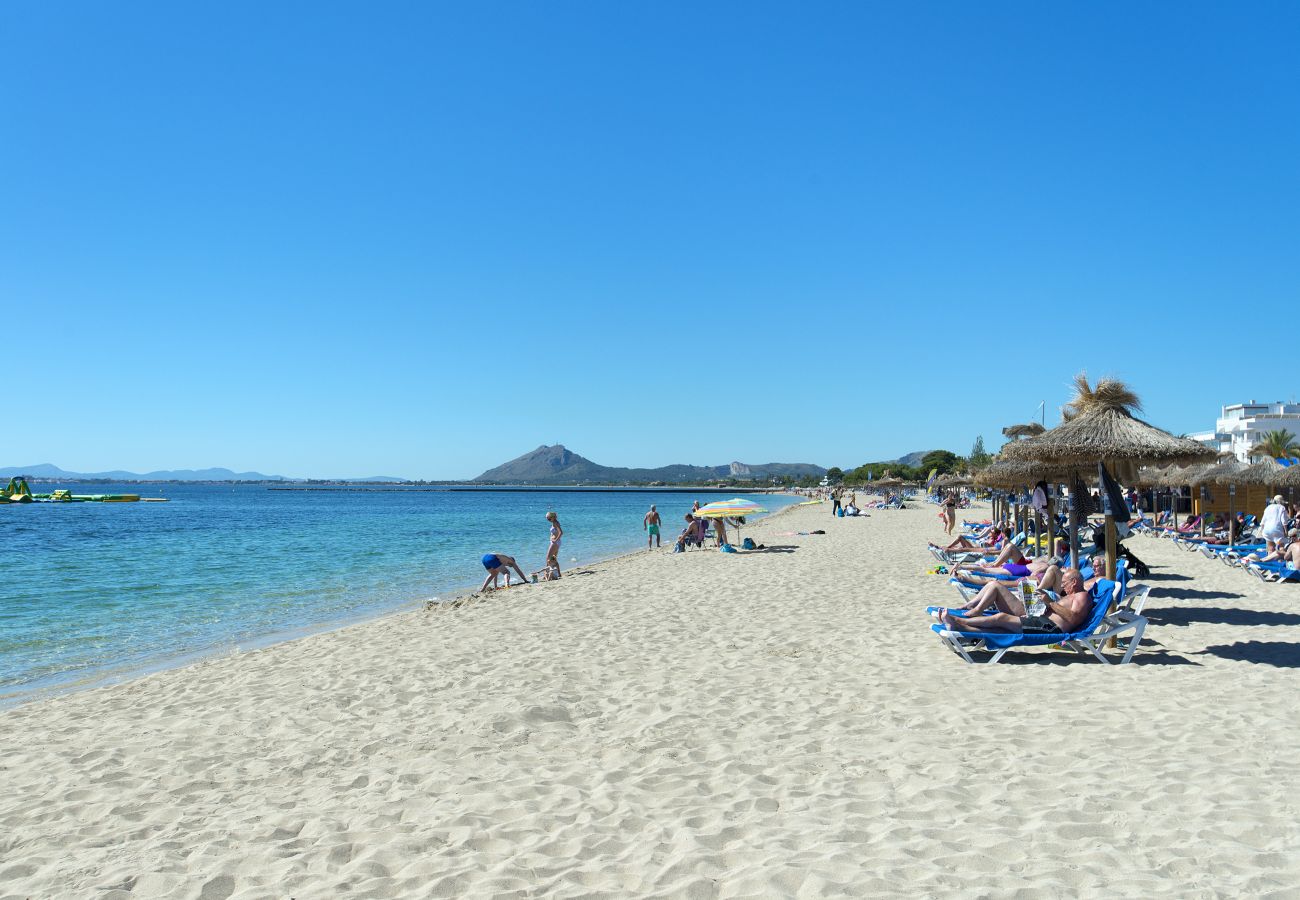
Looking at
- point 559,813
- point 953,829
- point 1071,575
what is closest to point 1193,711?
point 1071,575

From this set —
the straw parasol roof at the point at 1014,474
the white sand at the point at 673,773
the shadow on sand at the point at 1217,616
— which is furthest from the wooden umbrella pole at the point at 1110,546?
the straw parasol roof at the point at 1014,474

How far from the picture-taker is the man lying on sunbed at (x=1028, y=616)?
6.93 meters

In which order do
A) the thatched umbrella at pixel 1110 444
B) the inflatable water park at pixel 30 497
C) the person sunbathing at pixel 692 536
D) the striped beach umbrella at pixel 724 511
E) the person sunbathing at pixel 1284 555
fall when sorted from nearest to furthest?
the thatched umbrella at pixel 1110 444 < the person sunbathing at pixel 1284 555 < the striped beach umbrella at pixel 724 511 < the person sunbathing at pixel 692 536 < the inflatable water park at pixel 30 497

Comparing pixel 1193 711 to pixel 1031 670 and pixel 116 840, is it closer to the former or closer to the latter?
pixel 1031 670

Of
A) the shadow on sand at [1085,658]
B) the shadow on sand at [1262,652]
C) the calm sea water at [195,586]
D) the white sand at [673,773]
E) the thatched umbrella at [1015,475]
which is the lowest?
the calm sea water at [195,586]

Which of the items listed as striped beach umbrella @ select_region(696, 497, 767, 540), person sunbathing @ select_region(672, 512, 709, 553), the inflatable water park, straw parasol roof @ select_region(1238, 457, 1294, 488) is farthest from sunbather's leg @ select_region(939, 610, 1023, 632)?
the inflatable water park

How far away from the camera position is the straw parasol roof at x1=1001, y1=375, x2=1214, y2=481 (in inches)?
329

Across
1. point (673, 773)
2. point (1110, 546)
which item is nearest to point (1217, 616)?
point (1110, 546)

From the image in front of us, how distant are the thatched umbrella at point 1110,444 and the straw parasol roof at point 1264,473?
13129 millimetres

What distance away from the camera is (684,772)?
14.6ft

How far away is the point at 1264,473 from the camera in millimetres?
19672

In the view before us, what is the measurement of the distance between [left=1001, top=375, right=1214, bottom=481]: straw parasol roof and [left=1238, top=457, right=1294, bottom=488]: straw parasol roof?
13142 millimetres

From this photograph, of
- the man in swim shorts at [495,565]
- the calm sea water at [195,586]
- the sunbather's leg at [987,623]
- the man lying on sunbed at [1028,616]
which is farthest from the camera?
the man in swim shorts at [495,565]

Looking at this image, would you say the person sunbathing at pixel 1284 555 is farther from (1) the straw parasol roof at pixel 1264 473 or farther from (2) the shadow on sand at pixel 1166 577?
(1) the straw parasol roof at pixel 1264 473
